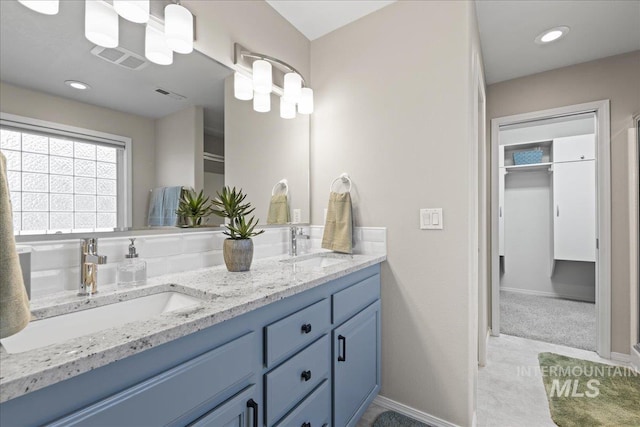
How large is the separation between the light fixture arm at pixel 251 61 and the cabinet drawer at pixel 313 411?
1.68 metres

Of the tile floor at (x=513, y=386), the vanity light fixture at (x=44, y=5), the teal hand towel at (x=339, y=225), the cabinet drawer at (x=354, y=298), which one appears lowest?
the tile floor at (x=513, y=386)

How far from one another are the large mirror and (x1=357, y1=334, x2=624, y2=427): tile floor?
162 centimetres

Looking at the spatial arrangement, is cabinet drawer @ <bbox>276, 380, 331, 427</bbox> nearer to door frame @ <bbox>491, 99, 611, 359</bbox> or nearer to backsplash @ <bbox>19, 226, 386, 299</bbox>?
Answer: backsplash @ <bbox>19, 226, 386, 299</bbox>

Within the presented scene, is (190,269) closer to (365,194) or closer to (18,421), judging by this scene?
(18,421)

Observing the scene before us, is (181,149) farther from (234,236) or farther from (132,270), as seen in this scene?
(132,270)

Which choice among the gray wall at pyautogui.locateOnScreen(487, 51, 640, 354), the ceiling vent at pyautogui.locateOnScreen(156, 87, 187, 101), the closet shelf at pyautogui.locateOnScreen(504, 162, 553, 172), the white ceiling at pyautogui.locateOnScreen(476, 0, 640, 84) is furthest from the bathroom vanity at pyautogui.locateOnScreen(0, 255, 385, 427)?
the closet shelf at pyautogui.locateOnScreen(504, 162, 553, 172)

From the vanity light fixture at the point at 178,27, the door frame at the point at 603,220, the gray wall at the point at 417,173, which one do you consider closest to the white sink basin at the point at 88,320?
the vanity light fixture at the point at 178,27

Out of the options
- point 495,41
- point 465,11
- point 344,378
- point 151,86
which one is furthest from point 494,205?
point 151,86

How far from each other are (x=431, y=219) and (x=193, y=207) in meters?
1.25

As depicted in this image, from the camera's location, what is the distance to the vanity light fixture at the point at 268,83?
5.51 ft

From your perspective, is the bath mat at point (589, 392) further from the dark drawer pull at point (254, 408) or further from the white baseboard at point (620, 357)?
the dark drawer pull at point (254, 408)

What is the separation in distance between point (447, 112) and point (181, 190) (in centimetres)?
143

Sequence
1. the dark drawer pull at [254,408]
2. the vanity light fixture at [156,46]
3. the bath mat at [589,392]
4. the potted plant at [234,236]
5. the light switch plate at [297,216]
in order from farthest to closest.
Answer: the light switch plate at [297,216] → the bath mat at [589,392] → the potted plant at [234,236] → the vanity light fixture at [156,46] → the dark drawer pull at [254,408]

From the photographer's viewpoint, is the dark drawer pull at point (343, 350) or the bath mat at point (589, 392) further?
the bath mat at point (589, 392)
